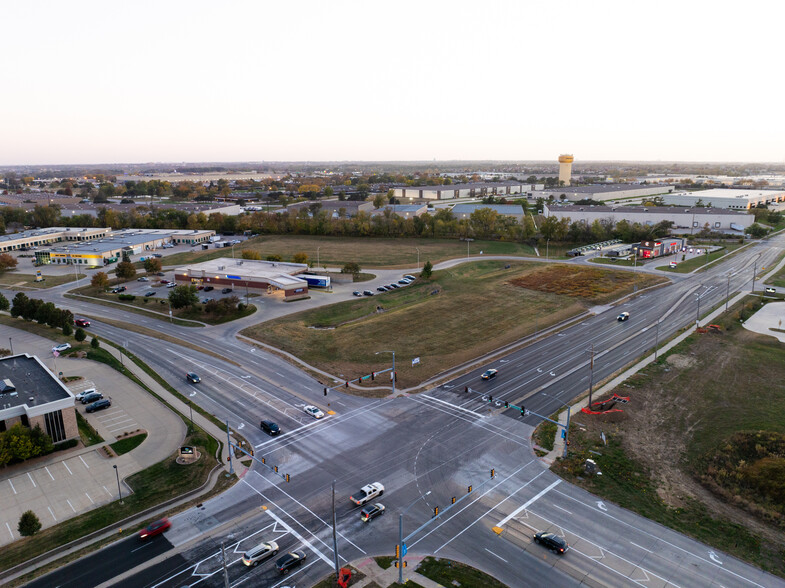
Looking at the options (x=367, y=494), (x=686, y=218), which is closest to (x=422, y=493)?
(x=367, y=494)

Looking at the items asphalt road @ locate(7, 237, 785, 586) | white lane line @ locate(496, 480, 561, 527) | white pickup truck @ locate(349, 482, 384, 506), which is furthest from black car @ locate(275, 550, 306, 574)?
white lane line @ locate(496, 480, 561, 527)

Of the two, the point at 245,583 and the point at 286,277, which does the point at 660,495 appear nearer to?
the point at 245,583

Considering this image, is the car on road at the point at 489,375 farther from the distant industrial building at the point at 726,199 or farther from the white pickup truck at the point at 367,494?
the distant industrial building at the point at 726,199

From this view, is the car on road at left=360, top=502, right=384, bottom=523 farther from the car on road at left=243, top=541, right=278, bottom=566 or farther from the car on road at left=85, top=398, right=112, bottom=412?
the car on road at left=85, top=398, right=112, bottom=412

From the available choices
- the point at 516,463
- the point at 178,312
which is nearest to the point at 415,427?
the point at 516,463

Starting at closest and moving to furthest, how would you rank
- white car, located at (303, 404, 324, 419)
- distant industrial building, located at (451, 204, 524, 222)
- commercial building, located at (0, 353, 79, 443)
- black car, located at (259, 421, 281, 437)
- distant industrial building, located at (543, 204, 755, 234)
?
commercial building, located at (0, 353, 79, 443) < black car, located at (259, 421, 281, 437) < white car, located at (303, 404, 324, 419) < distant industrial building, located at (543, 204, 755, 234) < distant industrial building, located at (451, 204, 524, 222)

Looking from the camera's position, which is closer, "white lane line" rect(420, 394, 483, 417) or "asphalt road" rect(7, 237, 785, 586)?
"asphalt road" rect(7, 237, 785, 586)

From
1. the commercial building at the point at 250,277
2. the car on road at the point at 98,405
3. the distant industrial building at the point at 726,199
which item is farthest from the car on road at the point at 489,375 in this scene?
the distant industrial building at the point at 726,199
